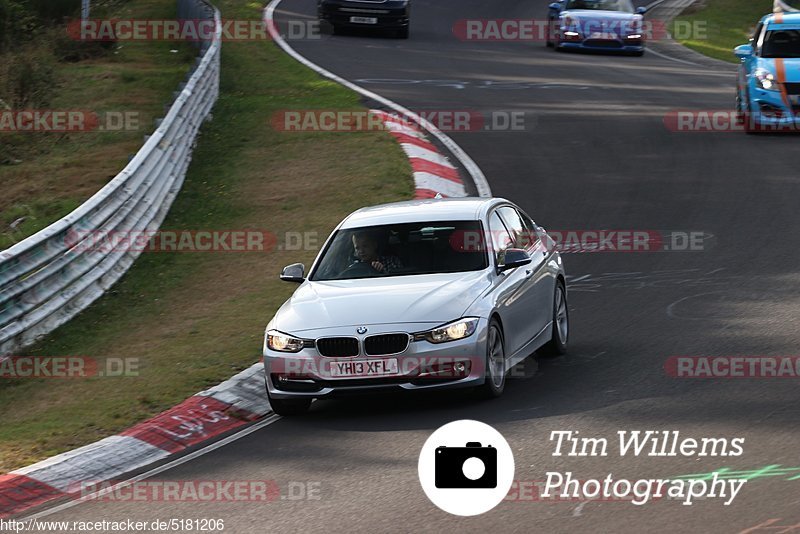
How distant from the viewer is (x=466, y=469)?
Result: 802 cm

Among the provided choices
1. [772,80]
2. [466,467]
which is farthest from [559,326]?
[772,80]

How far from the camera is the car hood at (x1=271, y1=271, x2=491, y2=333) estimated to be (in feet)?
32.2

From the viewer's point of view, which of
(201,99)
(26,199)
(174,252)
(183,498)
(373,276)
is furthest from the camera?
(201,99)

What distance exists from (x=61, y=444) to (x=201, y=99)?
44.4 feet

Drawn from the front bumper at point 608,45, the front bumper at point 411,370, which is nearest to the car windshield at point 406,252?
the front bumper at point 411,370

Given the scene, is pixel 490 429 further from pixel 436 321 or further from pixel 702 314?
pixel 702 314

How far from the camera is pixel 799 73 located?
69.1ft

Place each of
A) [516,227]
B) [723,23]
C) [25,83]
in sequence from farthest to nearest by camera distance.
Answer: [723,23], [25,83], [516,227]

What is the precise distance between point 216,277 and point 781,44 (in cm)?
1101

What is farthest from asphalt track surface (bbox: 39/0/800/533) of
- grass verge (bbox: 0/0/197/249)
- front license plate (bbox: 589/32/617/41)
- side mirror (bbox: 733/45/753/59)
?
front license plate (bbox: 589/32/617/41)

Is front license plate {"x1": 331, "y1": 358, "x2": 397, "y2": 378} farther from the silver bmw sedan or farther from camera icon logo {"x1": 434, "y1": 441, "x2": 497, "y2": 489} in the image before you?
camera icon logo {"x1": 434, "y1": 441, "x2": 497, "y2": 489}

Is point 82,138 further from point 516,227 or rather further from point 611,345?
point 611,345

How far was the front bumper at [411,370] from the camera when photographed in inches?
380

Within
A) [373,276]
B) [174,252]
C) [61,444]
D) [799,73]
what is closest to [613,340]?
[373,276]
